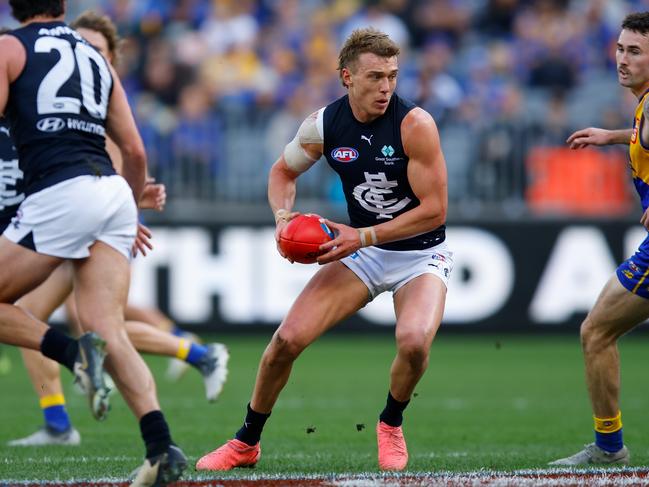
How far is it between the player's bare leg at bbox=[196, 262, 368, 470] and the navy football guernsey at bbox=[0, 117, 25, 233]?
6.90 ft

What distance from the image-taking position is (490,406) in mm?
10570

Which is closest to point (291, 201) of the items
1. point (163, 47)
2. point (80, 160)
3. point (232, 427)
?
point (80, 160)

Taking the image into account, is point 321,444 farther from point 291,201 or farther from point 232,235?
point 232,235

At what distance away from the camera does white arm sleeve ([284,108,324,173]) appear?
709 cm

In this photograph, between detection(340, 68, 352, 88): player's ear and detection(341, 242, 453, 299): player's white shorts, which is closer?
detection(340, 68, 352, 88): player's ear

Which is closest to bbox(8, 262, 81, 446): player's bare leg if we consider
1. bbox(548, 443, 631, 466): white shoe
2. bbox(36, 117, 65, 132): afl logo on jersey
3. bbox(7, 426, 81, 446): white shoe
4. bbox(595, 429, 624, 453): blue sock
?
bbox(7, 426, 81, 446): white shoe

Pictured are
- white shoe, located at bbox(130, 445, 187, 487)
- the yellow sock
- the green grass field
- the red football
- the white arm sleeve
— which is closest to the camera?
white shoe, located at bbox(130, 445, 187, 487)

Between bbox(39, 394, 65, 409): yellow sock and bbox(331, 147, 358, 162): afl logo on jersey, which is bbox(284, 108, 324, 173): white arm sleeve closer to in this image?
bbox(331, 147, 358, 162): afl logo on jersey

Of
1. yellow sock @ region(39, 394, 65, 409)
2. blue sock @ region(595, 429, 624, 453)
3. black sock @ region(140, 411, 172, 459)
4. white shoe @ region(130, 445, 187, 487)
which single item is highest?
black sock @ region(140, 411, 172, 459)

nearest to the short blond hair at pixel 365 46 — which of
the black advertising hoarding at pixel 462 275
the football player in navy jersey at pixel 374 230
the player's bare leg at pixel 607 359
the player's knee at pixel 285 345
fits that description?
the football player in navy jersey at pixel 374 230

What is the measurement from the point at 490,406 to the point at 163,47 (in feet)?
29.7

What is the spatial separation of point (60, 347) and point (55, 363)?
293 centimetres

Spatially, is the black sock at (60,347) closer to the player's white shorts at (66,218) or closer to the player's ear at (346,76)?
the player's white shorts at (66,218)

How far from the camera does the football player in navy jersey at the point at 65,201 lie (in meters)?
5.76
